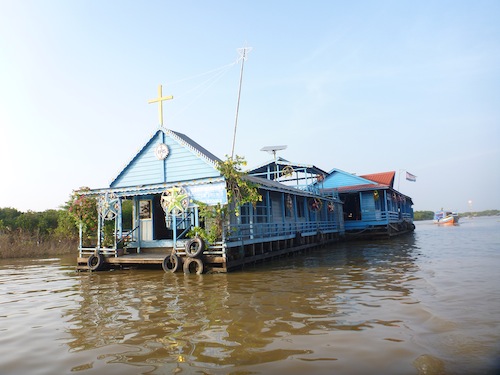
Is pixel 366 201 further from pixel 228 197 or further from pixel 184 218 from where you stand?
pixel 228 197

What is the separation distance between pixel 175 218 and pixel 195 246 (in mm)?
1663

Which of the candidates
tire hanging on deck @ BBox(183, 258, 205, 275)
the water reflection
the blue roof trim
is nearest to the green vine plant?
tire hanging on deck @ BBox(183, 258, 205, 275)

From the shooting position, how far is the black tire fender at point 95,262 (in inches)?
619

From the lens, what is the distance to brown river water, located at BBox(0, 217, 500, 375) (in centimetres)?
470

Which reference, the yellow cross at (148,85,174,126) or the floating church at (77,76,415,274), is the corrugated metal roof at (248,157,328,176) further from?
the yellow cross at (148,85,174,126)

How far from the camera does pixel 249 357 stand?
16.1 feet

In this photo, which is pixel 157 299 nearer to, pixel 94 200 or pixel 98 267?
pixel 98 267

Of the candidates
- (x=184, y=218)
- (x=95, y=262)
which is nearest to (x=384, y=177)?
(x=184, y=218)

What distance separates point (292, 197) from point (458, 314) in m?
16.8

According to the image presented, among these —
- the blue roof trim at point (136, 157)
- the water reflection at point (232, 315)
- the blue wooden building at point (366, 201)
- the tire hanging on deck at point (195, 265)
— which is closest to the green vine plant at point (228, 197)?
the tire hanging on deck at point (195, 265)

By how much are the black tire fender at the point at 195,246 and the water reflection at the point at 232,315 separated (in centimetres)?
107

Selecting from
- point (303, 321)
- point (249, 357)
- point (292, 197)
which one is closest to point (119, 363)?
point (249, 357)

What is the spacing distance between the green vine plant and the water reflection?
1798mm


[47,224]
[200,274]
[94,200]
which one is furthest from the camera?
[47,224]
